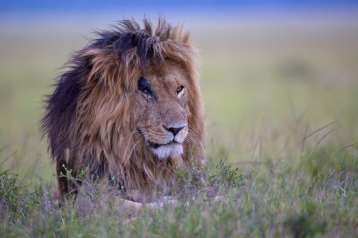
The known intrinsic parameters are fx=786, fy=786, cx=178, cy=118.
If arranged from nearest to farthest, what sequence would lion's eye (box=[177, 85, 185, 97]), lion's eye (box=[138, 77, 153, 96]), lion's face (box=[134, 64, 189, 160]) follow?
1. lion's face (box=[134, 64, 189, 160])
2. lion's eye (box=[138, 77, 153, 96])
3. lion's eye (box=[177, 85, 185, 97])

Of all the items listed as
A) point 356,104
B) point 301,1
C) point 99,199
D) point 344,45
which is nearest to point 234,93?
point 356,104

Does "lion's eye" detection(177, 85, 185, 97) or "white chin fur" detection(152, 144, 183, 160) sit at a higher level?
"lion's eye" detection(177, 85, 185, 97)

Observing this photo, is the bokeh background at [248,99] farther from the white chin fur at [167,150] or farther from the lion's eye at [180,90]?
the white chin fur at [167,150]

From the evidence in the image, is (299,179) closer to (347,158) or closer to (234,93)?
(347,158)

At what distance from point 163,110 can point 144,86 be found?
281 mm

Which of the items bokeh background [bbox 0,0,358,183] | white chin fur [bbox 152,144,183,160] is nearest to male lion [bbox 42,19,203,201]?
white chin fur [bbox 152,144,183,160]

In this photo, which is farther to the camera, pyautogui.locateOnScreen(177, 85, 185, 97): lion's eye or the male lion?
pyautogui.locateOnScreen(177, 85, 185, 97): lion's eye

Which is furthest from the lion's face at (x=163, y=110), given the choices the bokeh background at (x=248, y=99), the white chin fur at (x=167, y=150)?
the bokeh background at (x=248, y=99)

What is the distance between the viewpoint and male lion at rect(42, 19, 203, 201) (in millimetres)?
5770

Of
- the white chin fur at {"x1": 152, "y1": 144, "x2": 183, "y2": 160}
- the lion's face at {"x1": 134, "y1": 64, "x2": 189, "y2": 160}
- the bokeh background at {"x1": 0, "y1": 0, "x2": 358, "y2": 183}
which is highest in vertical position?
the lion's face at {"x1": 134, "y1": 64, "x2": 189, "y2": 160}

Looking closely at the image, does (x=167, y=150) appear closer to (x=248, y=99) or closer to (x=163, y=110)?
(x=163, y=110)

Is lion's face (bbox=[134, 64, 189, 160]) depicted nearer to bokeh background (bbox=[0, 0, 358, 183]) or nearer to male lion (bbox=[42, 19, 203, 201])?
male lion (bbox=[42, 19, 203, 201])

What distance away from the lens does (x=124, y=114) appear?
586cm

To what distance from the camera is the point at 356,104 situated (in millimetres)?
18750
